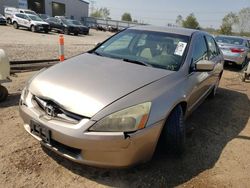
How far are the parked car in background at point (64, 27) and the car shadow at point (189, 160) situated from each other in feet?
77.8

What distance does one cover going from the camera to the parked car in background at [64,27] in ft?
87.8

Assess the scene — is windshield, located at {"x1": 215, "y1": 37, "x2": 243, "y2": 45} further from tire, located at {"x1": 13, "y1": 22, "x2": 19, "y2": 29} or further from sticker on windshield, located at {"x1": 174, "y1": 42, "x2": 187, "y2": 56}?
tire, located at {"x1": 13, "y1": 22, "x2": 19, "y2": 29}

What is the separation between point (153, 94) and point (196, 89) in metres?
1.36

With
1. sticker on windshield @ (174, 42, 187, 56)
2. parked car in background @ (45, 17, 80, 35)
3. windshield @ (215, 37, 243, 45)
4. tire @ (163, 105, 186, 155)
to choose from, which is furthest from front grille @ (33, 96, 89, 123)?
parked car in background @ (45, 17, 80, 35)

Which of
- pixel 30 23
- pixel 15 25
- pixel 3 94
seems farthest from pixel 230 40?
pixel 15 25

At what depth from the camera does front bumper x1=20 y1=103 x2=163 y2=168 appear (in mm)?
2342

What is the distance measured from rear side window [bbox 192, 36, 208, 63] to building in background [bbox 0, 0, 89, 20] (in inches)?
1683

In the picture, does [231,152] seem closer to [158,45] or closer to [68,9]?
[158,45]

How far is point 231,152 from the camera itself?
364cm

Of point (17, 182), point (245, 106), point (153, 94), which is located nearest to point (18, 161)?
point (17, 182)

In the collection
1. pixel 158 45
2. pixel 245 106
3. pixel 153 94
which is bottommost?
pixel 245 106

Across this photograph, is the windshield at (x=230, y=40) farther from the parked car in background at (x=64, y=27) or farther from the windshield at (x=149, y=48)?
the parked car in background at (x=64, y=27)

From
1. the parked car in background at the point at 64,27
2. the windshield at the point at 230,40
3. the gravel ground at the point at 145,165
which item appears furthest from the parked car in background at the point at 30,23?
the gravel ground at the point at 145,165

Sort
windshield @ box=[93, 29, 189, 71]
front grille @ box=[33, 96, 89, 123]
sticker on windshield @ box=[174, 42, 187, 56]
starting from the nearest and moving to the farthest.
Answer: front grille @ box=[33, 96, 89, 123], windshield @ box=[93, 29, 189, 71], sticker on windshield @ box=[174, 42, 187, 56]
